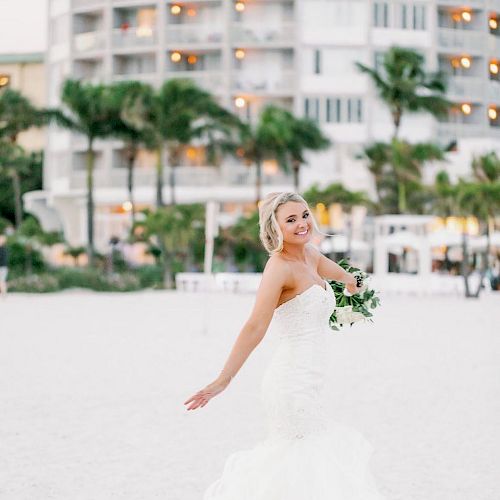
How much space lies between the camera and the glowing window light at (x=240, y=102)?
64.4 meters

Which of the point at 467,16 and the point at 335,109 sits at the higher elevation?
the point at 467,16

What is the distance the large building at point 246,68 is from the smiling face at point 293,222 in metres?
57.1

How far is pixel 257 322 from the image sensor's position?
4820mm

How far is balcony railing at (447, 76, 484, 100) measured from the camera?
67750 millimetres

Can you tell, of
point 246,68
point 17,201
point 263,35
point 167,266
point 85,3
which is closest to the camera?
point 167,266

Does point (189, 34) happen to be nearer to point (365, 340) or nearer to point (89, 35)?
point (89, 35)

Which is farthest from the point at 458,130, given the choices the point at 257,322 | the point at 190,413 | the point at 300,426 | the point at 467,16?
the point at 257,322

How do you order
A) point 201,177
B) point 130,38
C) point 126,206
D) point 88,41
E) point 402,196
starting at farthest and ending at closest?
point 88,41 < point 130,38 < point 201,177 < point 126,206 < point 402,196

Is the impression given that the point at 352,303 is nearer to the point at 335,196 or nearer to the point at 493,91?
the point at 335,196

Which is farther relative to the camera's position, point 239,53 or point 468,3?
point 468,3

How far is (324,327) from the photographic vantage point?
5.07m

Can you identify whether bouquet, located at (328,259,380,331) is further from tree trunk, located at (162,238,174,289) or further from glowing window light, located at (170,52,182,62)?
glowing window light, located at (170,52,182,62)

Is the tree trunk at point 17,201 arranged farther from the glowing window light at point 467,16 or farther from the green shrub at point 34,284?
the glowing window light at point 467,16

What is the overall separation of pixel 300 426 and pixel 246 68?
61.2 meters
